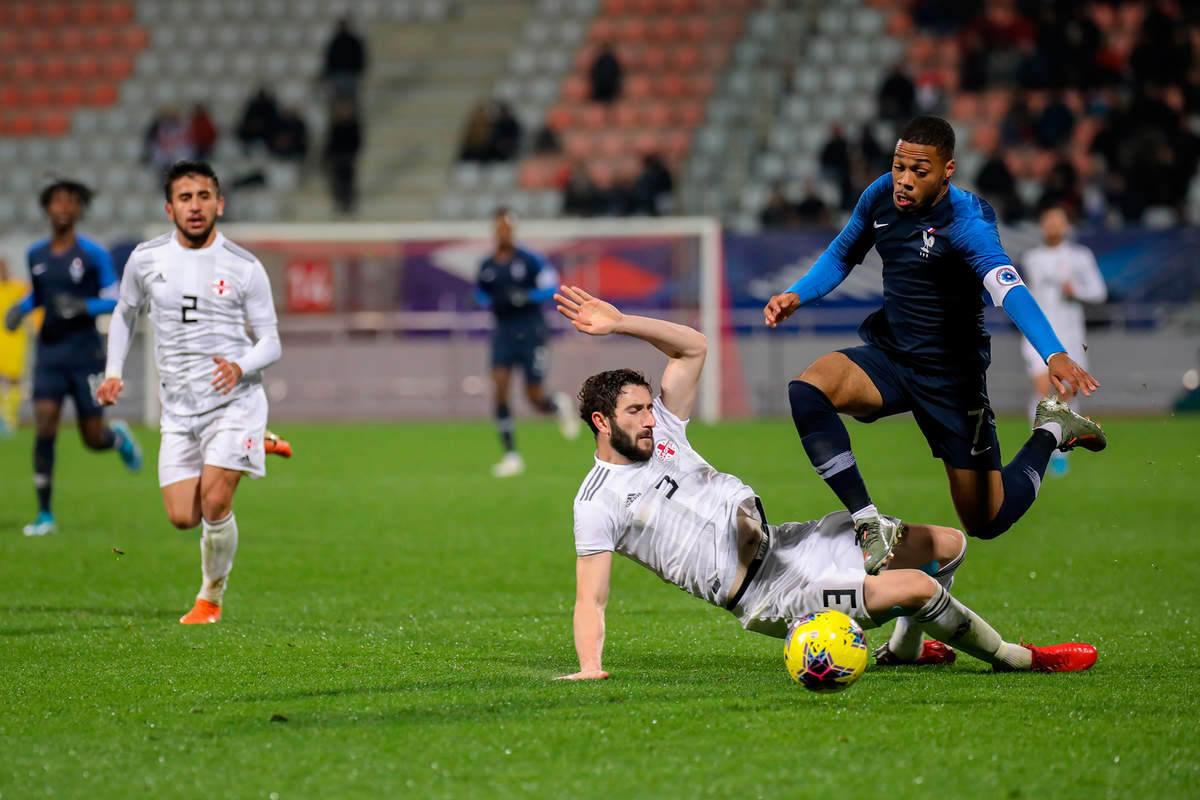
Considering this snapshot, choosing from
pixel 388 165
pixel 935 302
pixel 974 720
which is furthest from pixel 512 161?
pixel 974 720

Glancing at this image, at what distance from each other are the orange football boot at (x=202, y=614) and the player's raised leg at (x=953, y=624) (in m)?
3.49

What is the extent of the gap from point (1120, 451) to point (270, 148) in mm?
15707

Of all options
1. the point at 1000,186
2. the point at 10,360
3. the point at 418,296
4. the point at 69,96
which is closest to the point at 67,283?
the point at 10,360

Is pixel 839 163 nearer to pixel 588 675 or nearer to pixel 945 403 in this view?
pixel 945 403

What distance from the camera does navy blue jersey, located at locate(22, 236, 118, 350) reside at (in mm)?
11266

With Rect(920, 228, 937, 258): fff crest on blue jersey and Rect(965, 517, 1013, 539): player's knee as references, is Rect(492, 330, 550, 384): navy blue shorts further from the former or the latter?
Rect(920, 228, 937, 258): fff crest on blue jersey

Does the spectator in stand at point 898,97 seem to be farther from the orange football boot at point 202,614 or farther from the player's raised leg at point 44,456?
the orange football boot at point 202,614

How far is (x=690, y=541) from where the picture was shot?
19.2ft

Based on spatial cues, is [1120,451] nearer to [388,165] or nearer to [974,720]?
[974,720]

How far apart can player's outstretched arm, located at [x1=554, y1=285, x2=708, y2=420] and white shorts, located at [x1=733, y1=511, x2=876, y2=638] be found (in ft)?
2.17

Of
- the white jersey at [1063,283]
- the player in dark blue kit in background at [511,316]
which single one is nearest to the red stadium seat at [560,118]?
the player in dark blue kit in background at [511,316]

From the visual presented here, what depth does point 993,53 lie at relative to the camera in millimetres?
24531

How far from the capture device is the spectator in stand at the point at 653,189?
24.0 meters

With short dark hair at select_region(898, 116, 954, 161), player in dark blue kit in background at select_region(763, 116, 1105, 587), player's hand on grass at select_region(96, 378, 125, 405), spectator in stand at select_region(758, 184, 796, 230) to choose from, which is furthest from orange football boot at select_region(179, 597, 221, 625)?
spectator in stand at select_region(758, 184, 796, 230)
